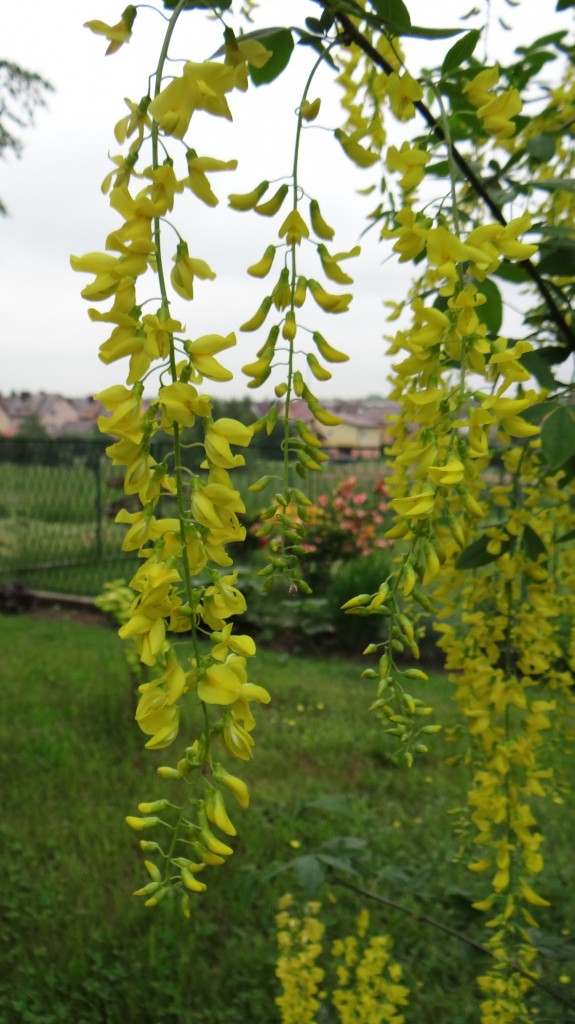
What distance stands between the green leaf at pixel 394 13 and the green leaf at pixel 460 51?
0.20 feet

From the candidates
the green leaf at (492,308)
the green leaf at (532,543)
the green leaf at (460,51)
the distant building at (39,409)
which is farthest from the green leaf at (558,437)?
the distant building at (39,409)

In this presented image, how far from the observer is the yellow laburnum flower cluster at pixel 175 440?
0.52 m

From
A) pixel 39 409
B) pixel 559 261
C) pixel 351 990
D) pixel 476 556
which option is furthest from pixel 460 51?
pixel 39 409

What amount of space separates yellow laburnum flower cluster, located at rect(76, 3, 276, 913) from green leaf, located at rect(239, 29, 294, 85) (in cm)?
15

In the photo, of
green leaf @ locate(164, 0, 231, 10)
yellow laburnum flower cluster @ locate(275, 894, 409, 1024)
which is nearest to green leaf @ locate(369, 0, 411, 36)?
green leaf @ locate(164, 0, 231, 10)

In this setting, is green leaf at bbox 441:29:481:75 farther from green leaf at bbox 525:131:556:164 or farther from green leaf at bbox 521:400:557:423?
green leaf at bbox 525:131:556:164

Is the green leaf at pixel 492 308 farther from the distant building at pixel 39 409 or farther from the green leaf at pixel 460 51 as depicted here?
the distant building at pixel 39 409

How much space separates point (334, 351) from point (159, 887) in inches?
17.4

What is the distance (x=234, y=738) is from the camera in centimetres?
58

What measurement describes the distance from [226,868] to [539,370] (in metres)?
2.09

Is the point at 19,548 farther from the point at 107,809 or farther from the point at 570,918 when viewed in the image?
the point at 570,918

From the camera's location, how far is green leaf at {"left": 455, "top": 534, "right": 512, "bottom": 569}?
112 cm

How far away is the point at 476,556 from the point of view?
3.73ft

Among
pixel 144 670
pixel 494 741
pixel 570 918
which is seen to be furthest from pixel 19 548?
pixel 494 741
